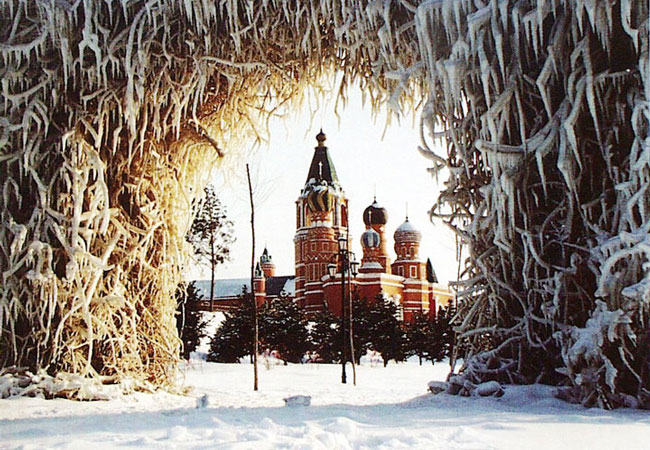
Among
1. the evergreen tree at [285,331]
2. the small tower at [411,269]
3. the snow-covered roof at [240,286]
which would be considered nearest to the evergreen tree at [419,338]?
the evergreen tree at [285,331]

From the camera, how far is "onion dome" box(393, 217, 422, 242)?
34.9 m

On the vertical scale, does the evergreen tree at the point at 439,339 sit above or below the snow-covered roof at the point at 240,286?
below

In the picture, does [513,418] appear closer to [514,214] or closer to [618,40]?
[514,214]

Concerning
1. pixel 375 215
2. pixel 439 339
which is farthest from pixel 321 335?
pixel 375 215

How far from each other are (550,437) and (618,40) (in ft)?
5.74

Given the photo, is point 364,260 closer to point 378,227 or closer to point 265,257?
point 378,227

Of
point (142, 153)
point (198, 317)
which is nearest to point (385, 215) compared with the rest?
point (198, 317)

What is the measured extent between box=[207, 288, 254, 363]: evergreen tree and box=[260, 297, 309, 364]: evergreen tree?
0.62 m

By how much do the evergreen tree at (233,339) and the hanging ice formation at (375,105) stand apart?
1031cm

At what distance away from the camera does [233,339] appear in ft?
49.6

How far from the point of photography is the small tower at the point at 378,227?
116ft

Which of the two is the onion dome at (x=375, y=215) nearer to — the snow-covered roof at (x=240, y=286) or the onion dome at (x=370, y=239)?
the onion dome at (x=370, y=239)

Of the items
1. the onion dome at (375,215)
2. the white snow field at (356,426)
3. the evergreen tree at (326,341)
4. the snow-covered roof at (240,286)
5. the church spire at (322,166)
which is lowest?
the white snow field at (356,426)

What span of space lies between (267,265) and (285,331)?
28327 mm
